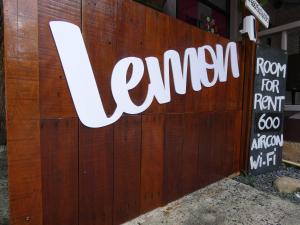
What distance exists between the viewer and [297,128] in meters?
4.19

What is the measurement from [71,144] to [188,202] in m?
1.52

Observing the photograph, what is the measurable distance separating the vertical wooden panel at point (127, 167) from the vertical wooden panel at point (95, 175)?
0.06m

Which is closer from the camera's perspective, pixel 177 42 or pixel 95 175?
pixel 95 175

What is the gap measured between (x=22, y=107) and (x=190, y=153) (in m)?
1.82

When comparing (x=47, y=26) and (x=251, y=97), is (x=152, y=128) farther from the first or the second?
(x=251, y=97)

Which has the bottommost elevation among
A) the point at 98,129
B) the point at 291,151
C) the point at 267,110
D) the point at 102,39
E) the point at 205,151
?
the point at 291,151

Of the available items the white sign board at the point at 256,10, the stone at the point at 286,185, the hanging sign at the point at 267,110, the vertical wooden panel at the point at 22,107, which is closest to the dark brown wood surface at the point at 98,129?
the vertical wooden panel at the point at 22,107

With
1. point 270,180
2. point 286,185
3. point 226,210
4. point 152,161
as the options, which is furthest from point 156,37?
point 270,180

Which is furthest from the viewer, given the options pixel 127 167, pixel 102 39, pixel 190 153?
pixel 190 153

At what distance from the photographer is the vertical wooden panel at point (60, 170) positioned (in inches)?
65.6

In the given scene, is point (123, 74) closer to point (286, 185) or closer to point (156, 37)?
point (156, 37)

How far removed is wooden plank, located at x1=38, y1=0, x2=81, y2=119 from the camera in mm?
1580

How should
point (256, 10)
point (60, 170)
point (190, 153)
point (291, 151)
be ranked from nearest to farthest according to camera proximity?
point (60, 170) → point (190, 153) → point (256, 10) → point (291, 151)

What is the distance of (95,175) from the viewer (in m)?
1.94
